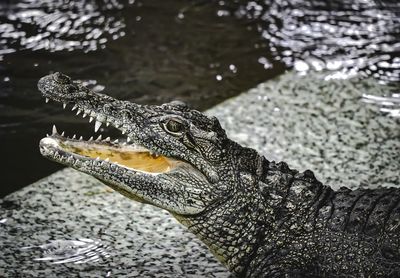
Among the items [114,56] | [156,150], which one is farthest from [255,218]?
[114,56]

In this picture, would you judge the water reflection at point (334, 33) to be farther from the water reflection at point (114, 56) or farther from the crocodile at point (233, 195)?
the crocodile at point (233, 195)

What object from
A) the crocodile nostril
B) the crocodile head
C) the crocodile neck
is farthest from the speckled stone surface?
the crocodile nostril

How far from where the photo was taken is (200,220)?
12.1 feet

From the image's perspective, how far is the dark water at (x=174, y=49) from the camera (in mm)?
5996

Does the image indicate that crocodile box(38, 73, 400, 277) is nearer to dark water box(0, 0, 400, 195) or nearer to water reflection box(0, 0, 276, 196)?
water reflection box(0, 0, 276, 196)

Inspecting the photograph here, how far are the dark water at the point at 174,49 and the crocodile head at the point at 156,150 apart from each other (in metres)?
1.58

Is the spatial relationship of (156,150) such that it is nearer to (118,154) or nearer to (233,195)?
(118,154)

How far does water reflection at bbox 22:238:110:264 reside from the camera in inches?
162

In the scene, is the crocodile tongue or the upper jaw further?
the crocodile tongue

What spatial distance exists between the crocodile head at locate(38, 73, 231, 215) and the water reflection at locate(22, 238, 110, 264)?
609 millimetres

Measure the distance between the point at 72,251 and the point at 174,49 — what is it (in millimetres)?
3239

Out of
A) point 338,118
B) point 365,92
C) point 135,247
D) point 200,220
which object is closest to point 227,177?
point 200,220

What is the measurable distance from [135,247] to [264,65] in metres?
2.87

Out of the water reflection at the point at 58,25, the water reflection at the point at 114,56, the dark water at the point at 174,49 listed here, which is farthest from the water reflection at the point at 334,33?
the water reflection at the point at 58,25
